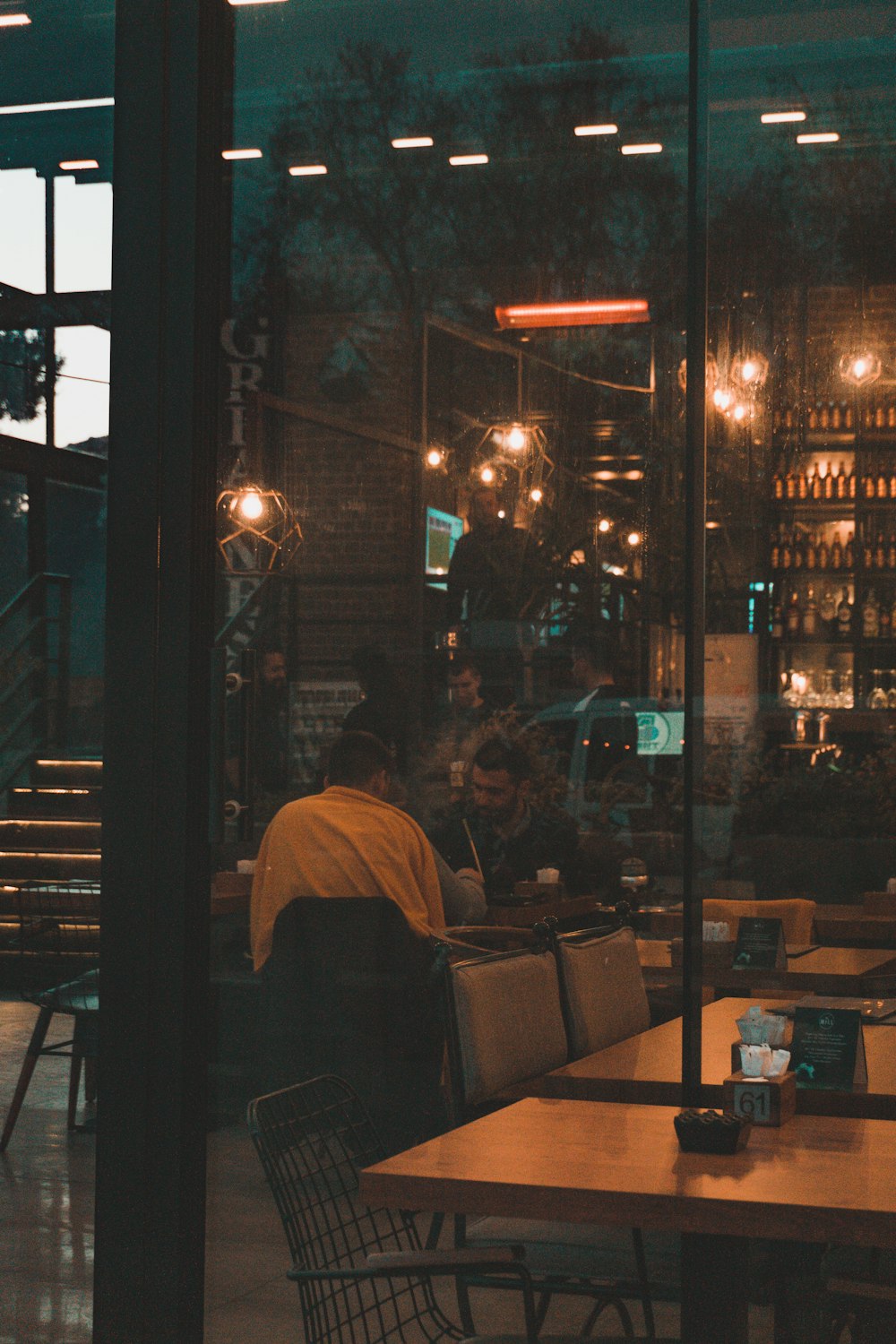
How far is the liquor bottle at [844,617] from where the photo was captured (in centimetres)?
320

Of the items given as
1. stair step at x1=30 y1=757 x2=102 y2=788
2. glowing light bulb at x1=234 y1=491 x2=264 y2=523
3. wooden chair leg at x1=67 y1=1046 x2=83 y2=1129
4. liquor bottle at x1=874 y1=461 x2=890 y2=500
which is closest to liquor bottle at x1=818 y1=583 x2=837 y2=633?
liquor bottle at x1=874 y1=461 x2=890 y2=500

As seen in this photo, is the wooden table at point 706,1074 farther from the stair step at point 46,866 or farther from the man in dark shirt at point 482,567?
the stair step at point 46,866

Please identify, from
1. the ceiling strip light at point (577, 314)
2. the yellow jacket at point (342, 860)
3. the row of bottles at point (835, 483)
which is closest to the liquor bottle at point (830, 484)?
the row of bottles at point (835, 483)

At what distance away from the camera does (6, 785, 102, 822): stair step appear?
335cm

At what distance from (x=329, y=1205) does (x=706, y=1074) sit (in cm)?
122

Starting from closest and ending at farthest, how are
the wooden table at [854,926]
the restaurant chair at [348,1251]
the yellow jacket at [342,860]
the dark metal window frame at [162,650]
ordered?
the restaurant chair at [348,1251] → the dark metal window frame at [162,650] → the wooden table at [854,926] → the yellow jacket at [342,860]

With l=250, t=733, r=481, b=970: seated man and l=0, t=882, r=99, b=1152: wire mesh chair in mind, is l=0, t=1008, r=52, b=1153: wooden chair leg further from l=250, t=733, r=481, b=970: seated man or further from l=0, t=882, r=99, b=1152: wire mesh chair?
l=250, t=733, r=481, b=970: seated man

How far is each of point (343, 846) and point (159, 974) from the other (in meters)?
0.61

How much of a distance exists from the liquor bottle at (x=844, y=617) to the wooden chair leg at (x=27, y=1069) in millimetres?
1876

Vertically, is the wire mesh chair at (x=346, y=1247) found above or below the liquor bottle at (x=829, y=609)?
below

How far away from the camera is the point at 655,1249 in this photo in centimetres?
316

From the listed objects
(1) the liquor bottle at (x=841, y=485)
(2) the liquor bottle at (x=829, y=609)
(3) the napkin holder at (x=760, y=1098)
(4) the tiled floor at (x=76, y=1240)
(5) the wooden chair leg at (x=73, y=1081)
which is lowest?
(4) the tiled floor at (x=76, y=1240)

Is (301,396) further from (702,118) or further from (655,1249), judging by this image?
(655,1249)

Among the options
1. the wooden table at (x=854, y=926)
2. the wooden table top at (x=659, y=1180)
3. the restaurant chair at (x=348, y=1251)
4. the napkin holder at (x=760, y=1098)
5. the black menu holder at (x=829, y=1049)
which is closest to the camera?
the wooden table top at (x=659, y=1180)
